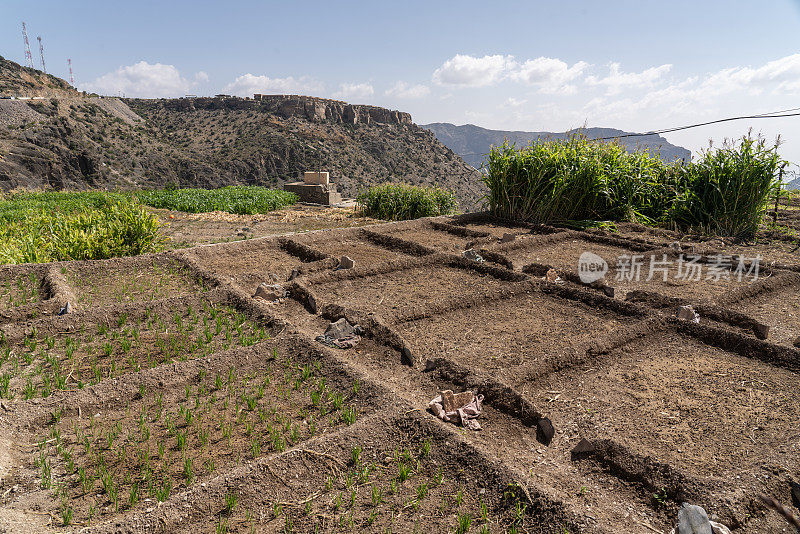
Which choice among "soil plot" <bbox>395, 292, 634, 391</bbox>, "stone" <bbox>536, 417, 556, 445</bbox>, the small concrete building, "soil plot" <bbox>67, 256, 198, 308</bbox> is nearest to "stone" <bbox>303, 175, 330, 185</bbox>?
the small concrete building

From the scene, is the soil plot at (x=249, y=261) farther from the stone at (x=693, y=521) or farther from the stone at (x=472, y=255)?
the stone at (x=693, y=521)

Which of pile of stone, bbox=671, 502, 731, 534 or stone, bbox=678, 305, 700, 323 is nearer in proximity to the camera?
pile of stone, bbox=671, 502, 731, 534

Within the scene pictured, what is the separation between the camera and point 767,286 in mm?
5105


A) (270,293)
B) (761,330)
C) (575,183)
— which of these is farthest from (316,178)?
(761,330)

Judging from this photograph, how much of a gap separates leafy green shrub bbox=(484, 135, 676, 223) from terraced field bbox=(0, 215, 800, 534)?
333cm

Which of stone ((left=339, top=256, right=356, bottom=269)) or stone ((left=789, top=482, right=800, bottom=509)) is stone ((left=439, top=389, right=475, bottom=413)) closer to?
stone ((left=789, top=482, right=800, bottom=509))

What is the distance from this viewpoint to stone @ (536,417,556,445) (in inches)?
105

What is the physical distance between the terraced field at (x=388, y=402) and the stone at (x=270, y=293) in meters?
0.08

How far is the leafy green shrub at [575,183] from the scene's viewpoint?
27.4 ft

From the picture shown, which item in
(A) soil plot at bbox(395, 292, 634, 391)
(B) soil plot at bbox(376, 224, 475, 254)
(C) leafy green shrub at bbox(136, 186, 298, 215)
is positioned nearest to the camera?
(A) soil plot at bbox(395, 292, 634, 391)

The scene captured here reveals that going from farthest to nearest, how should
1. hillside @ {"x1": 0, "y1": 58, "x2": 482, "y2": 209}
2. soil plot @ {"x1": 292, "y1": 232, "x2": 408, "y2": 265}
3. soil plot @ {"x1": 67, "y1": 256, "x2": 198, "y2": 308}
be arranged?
hillside @ {"x1": 0, "y1": 58, "x2": 482, "y2": 209}, soil plot @ {"x1": 292, "y1": 232, "x2": 408, "y2": 265}, soil plot @ {"x1": 67, "y1": 256, "x2": 198, "y2": 308}

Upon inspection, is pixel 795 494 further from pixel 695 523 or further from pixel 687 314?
pixel 687 314

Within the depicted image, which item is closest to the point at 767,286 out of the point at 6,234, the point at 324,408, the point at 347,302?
the point at 347,302

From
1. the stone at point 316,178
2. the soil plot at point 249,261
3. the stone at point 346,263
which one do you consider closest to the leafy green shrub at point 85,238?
the soil plot at point 249,261
